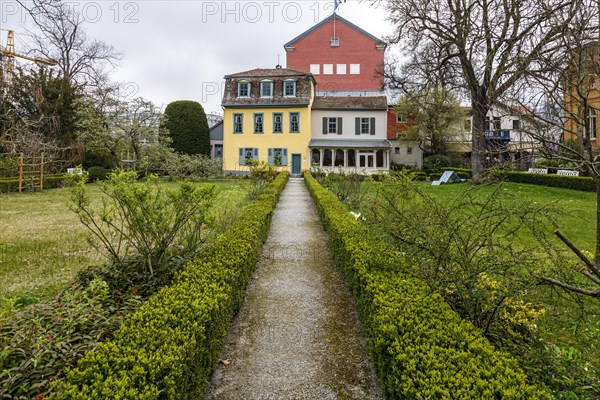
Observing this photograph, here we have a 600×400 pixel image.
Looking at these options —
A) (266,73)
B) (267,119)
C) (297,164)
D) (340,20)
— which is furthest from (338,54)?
(297,164)

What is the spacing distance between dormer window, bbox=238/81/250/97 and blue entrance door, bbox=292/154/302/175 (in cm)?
647

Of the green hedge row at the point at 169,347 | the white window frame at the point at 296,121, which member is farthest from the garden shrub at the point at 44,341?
the white window frame at the point at 296,121

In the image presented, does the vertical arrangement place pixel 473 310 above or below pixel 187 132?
below

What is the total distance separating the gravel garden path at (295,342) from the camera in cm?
312

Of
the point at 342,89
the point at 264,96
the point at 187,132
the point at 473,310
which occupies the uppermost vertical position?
the point at 342,89

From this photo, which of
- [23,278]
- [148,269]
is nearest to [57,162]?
[23,278]

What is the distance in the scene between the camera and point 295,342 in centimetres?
388

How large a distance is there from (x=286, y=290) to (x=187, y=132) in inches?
1141

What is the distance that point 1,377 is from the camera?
246cm

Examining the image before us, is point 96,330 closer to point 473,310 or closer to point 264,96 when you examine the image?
point 473,310

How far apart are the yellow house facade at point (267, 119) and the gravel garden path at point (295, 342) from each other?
24.4 meters

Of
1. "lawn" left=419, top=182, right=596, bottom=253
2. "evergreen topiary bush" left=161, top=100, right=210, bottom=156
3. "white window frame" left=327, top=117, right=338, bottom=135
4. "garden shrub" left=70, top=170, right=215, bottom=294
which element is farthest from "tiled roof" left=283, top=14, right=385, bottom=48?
"garden shrub" left=70, top=170, right=215, bottom=294

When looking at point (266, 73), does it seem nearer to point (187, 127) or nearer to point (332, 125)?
point (332, 125)

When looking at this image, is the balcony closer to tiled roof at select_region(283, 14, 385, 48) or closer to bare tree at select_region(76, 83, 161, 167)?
tiled roof at select_region(283, 14, 385, 48)
